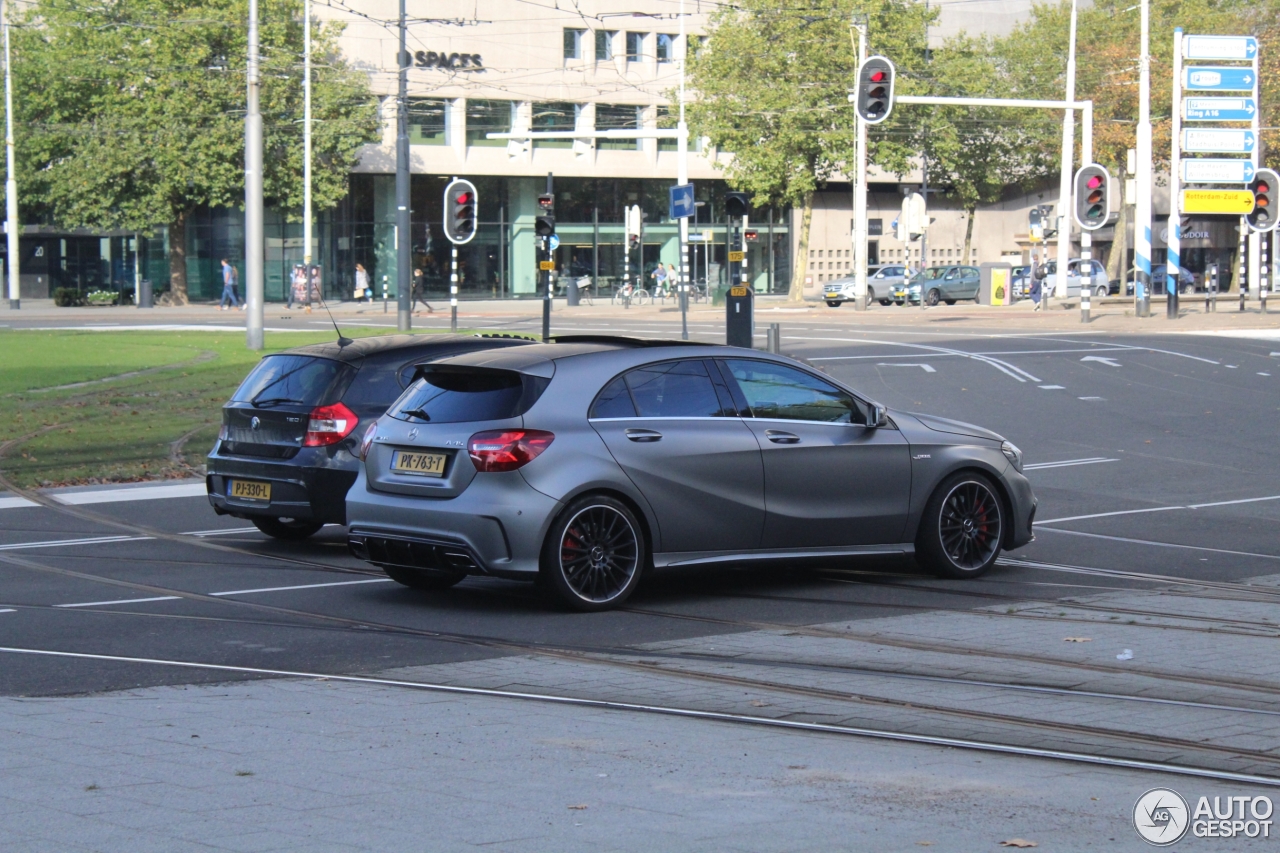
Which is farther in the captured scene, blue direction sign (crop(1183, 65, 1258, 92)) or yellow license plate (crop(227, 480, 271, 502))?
blue direction sign (crop(1183, 65, 1258, 92))

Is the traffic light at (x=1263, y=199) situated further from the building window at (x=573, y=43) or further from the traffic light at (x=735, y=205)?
the building window at (x=573, y=43)

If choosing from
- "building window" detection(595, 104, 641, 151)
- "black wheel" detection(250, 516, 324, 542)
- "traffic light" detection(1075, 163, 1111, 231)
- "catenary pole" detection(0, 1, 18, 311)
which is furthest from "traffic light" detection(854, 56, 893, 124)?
"building window" detection(595, 104, 641, 151)

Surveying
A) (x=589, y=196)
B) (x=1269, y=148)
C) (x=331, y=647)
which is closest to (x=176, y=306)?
(x=589, y=196)

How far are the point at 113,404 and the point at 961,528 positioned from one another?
14.5 metres

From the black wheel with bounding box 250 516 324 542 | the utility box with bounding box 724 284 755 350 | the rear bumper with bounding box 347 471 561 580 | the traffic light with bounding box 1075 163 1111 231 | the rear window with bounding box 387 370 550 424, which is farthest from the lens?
the traffic light with bounding box 1075 163 1111 231

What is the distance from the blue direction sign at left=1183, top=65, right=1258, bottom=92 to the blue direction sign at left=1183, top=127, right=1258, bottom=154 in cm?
126

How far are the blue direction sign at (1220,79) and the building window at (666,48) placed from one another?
2958cm

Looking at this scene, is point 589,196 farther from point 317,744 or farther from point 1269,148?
point 317,744

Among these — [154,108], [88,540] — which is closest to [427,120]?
[154,108]

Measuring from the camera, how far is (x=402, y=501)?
29.5 ft

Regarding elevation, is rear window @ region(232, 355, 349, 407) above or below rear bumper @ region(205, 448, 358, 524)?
above

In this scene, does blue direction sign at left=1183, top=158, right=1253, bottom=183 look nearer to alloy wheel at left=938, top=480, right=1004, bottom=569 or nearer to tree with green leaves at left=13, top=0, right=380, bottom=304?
tree with green leaves at left=13, top=0, right=380, bottom=304

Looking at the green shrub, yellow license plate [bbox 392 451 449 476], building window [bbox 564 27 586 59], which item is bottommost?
yellow license plate [bbox 392 451 449 476]

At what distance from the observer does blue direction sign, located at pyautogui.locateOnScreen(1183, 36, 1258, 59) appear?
44.4 metres
